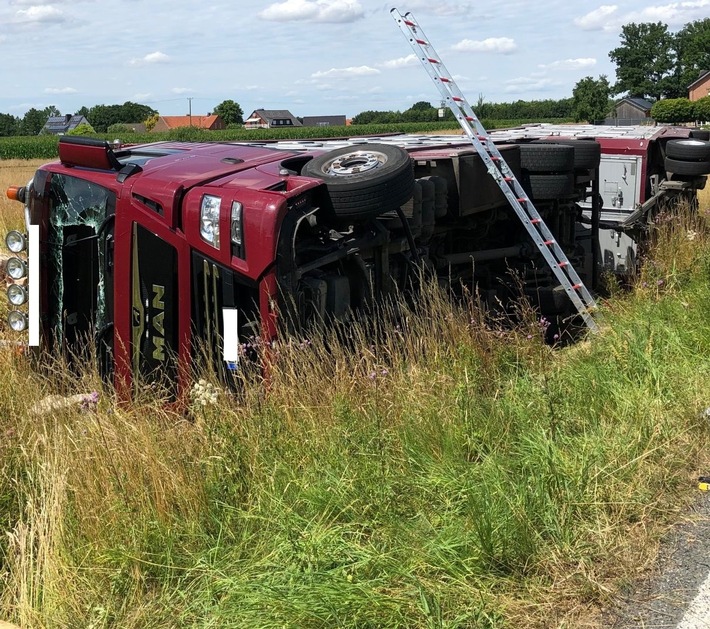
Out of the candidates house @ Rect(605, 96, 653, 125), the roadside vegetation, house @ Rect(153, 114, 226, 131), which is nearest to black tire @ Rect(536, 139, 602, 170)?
the roadside vegetation

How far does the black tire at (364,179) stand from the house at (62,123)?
345 feet

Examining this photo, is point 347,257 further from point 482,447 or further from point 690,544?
point 690,544

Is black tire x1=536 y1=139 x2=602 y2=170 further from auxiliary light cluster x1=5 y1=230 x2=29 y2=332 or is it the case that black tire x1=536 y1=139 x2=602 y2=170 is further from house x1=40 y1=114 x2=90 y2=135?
house x1=40 y1=114 x2=90 y2=135

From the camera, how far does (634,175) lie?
9883 mm

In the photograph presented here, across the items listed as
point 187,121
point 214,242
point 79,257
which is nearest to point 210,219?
point 214,242

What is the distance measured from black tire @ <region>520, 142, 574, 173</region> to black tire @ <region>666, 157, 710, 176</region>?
2.87 metres

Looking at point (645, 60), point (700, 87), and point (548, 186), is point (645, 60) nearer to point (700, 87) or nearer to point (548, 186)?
point (700, 87)

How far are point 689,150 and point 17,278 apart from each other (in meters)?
7.82

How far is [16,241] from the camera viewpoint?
5.52 metres

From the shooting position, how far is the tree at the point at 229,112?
11938 cm

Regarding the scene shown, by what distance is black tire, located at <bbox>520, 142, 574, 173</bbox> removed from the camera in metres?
7.80

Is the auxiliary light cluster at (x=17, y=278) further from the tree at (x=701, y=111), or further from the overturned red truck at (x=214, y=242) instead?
the tree at (x=701, y=111)

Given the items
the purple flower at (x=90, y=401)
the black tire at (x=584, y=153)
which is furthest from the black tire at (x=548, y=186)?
the purple flower at (x=90, y=401)

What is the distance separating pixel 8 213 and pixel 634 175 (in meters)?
9.46
